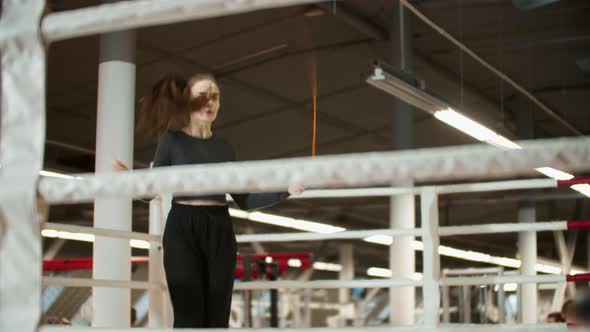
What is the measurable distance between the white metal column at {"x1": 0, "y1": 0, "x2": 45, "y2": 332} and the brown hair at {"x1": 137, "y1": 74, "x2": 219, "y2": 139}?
4.24ft

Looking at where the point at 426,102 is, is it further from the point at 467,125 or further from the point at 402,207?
the point at 402,207

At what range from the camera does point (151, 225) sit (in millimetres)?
3463

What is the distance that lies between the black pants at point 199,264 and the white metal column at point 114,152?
2446 mm

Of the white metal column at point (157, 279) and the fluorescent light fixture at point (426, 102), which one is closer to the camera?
the white metal column at point (157, 279)

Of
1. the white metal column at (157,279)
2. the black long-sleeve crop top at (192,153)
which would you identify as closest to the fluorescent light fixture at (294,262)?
the white metal column at (157,279)

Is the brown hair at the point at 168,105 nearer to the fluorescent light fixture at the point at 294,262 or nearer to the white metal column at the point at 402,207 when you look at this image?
the fluorescent light fixture at the point at 294,262

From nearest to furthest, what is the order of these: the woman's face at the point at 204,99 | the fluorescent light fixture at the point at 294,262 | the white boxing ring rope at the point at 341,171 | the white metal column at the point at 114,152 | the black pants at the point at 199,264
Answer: the white boxing ring rope at the point at 341,171
the black pants at the point at 199,264
the woman's face at the point at 204,99
the white metal column at the point at 114,152
the fluorescent light fixture at the point at 294,262

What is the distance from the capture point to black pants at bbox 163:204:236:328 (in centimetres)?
241

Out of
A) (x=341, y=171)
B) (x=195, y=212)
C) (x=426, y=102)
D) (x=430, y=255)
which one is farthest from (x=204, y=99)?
(x=426, y=102)

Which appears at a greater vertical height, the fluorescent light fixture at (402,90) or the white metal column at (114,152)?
the fluorescent light fixture at (402,90)

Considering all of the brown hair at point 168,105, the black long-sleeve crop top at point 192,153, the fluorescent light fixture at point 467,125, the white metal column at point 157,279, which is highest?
the fluorescent light fixture at point 467,125

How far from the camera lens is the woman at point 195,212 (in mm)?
2424

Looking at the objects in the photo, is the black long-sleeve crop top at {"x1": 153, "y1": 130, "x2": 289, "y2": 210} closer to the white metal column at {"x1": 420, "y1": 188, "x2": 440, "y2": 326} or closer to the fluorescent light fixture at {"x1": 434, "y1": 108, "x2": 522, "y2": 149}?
the white metal column at {"x1": 420, "y1": 188, "x2": 440, "y2": 326}

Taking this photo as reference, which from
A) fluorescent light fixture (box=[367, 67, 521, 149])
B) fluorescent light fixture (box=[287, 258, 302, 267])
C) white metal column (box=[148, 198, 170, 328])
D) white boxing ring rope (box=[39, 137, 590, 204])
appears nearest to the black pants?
white metal column (box=[148, 198, 170, 328])
